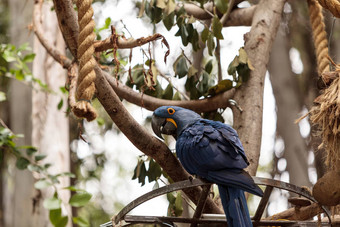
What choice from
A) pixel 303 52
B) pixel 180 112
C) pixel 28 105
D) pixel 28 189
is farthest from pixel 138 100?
pixel 303 52

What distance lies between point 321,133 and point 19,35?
2.85 metres

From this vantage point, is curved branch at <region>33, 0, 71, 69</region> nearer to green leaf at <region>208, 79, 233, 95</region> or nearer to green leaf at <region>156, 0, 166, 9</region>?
green leaf at <region>156, 0, 166, 9</region>

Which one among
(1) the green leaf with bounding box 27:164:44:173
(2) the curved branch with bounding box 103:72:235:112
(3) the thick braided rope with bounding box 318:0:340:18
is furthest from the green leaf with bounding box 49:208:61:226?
(3) the thick braided rope with bounding box 318:0:340:18

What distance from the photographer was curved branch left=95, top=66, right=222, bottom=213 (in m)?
1.17

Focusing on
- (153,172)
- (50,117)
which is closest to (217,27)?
(153,172)

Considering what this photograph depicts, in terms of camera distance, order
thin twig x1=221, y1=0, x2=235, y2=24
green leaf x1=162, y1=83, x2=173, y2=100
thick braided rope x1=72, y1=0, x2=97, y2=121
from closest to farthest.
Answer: thick braided rope x1=72, y1=0, x2=97, y2=121
green leaf x1=162, y1=83, x2=173, y2=100
thin twig x1=221, y1=0, x2=235, y2=24

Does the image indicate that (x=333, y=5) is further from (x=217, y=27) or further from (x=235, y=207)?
(x=235, y=207)

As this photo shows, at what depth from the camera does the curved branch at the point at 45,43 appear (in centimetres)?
167

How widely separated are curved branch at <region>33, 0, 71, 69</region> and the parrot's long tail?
0.78 meters

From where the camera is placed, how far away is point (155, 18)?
1.82 metres

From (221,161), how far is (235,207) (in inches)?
5.2

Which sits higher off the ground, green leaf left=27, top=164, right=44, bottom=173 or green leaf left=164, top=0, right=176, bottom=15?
green leaf left=164, top=0, right=176, bottom=15

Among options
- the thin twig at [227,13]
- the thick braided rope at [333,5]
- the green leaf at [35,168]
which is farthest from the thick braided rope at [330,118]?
the green leaf at [35,168]

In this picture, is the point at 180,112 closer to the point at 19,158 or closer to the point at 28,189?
the point at 19,158
